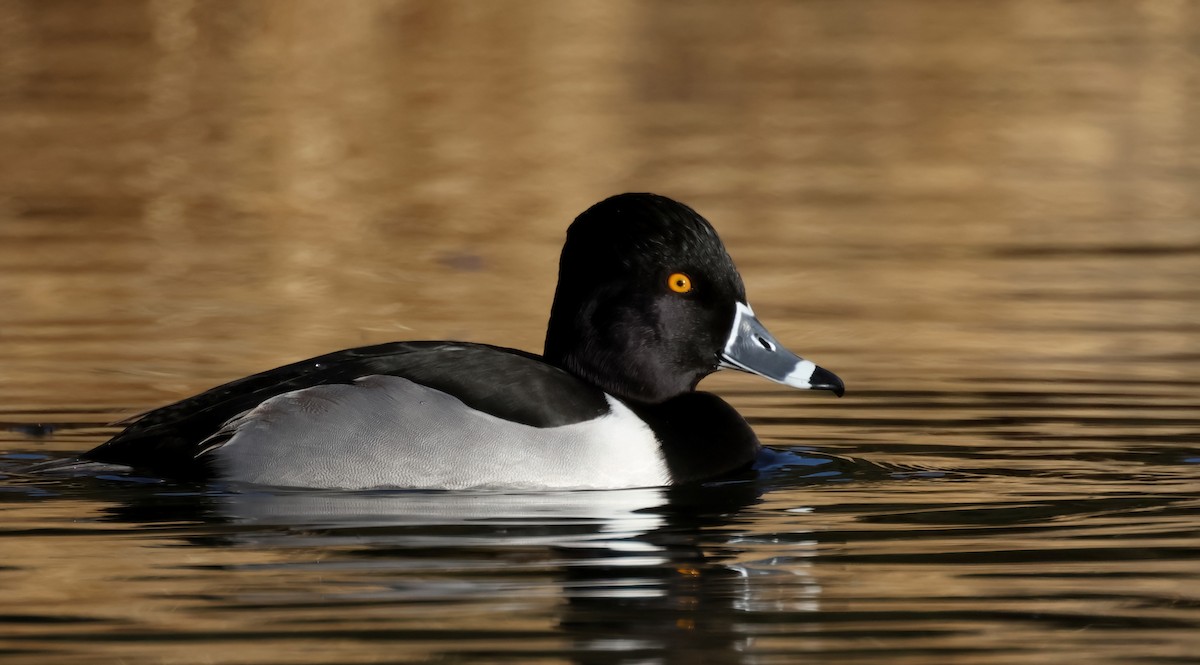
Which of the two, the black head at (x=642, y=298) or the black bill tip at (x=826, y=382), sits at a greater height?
the black head at (x=642, y=298)

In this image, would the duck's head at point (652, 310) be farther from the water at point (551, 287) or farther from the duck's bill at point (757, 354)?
the water at point (551, 287)

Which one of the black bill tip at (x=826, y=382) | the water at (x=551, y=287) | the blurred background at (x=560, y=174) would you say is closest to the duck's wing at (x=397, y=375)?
the water at (x=551, y=287)

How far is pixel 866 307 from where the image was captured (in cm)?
1215

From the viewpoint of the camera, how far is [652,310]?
26.4 feet

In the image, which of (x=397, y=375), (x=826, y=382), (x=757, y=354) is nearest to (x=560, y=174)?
(x=757, y=354)

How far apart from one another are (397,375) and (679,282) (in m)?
1.14

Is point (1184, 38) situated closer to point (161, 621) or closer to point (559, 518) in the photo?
point (559, 518)

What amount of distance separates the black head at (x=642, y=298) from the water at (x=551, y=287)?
590 millimetres

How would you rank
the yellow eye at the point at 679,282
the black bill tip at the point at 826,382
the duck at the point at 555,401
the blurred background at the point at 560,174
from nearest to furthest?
the duck at the point at 555,401
the black bill tip at the point at 826,382
the yellow eye at the point at 679,282
the blurred background at the point at 560,174

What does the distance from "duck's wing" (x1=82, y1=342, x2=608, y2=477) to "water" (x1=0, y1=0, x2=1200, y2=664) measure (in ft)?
0.47

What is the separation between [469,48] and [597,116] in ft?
17.0

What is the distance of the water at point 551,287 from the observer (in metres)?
5.70

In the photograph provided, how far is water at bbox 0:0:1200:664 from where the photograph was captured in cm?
570

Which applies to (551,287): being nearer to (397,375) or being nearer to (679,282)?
(679,282)
